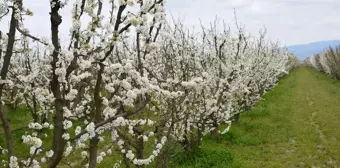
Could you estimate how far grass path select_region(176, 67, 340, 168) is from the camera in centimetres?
1123

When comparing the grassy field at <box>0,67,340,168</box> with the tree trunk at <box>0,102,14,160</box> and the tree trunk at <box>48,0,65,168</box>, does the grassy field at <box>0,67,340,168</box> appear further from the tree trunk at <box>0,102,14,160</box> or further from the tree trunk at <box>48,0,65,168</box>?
the tree trunk at <box>48,0,65,168</box>

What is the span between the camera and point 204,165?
1066 centimetres

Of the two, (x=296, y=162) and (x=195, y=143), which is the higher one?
(x=195, y=143)

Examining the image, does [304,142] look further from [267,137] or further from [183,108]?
[183,108]

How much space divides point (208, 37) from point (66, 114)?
9.71 metres

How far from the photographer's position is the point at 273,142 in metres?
14.0

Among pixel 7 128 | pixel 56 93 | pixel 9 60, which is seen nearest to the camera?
pixel 56 93

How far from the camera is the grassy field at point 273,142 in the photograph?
36.7 feet

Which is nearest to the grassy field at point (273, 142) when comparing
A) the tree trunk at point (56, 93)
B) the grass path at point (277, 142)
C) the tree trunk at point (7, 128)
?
the grass path at point (277, 142)

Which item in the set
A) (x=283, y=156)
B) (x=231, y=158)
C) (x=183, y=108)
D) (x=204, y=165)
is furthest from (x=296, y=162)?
(x=183, y=108)

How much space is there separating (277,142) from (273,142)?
0.16 metres

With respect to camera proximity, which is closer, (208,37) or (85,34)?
(85,34)

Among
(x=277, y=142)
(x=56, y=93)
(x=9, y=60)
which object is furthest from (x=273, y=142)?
(x=9, y=60)

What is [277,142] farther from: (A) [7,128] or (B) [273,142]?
(A) [7,128]
